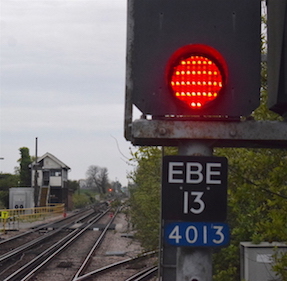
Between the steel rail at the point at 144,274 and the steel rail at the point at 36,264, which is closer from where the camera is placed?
the steel rail at the point at 144,274

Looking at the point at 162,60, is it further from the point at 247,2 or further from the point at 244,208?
the point at 244,208

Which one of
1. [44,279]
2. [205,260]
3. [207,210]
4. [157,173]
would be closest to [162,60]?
[207,210]

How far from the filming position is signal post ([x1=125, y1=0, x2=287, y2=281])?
2814 mm

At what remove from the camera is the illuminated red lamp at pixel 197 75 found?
286cm

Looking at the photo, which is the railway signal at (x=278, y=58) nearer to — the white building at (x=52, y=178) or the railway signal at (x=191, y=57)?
the railway signal at (x=191, y=57)

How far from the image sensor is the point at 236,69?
2.94m

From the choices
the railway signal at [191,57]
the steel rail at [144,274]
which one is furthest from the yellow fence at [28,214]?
the railway signal at [191,57]

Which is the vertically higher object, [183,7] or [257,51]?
[183,7]

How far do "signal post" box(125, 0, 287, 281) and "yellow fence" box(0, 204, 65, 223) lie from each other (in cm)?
3116

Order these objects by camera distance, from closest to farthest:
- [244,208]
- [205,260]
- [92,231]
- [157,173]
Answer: [205,260] < [244,208] < [157,173] < [92,231]

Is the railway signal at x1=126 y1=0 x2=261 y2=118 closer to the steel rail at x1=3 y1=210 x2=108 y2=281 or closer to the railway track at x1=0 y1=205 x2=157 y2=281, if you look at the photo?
the railway track at x1=0 y1=205 x2=157 y2=281

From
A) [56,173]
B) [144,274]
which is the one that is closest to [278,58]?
[144,274]

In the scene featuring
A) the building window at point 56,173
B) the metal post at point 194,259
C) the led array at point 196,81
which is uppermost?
the building window at point 56,173

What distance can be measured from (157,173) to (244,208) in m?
3.46
